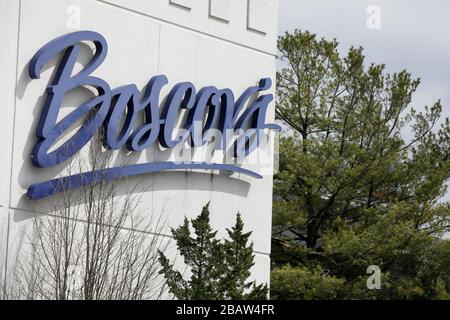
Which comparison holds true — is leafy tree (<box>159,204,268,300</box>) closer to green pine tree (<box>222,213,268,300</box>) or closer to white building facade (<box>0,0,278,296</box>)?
green pine tree (<box>222,213,268,300</box>)

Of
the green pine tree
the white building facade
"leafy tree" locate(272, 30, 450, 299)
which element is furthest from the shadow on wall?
"leafy tree" locate(272, 30, 450, 299)

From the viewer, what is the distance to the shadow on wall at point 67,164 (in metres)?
20.6

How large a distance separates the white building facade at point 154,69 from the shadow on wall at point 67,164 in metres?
0.02

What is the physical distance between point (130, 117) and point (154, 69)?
118 cm

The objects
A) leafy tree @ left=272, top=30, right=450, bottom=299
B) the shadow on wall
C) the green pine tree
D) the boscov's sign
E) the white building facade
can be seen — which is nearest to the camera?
the green pine tree

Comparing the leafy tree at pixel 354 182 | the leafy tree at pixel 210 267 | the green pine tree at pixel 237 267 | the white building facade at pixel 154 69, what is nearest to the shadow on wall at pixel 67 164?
the white building facade at pixel 154 69

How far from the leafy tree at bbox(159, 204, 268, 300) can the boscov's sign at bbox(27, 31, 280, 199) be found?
274 centimetres

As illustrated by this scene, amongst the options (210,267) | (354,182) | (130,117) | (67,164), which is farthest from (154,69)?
(354,182)

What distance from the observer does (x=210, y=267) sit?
60.7 feet

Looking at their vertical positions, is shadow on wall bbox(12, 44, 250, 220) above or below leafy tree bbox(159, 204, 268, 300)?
above

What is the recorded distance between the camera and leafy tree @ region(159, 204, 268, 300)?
717 inches

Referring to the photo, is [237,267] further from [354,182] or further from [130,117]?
[354,182]

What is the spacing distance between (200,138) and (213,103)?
0.74 m
